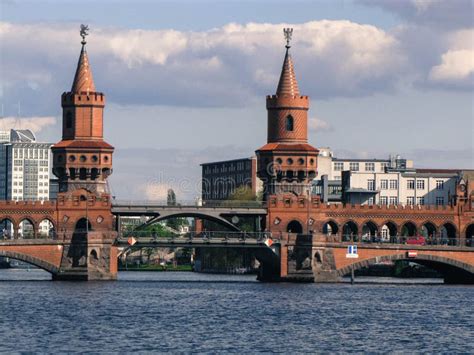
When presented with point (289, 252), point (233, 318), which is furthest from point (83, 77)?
point (233, 318)

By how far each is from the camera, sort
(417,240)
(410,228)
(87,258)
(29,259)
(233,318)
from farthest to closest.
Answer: (410,228), (417,240), (87,258), (29,259), (233,318)

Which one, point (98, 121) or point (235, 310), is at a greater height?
point (98, 121)

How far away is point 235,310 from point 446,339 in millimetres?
26015

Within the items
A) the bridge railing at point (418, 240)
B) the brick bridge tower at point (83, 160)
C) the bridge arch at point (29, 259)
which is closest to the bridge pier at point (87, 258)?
the bridge arch at point (29, 259)

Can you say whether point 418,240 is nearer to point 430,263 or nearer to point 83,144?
point 430,263

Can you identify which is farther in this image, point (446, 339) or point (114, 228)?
point (114, 228)

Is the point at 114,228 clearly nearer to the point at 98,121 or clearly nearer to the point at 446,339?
the point at 98,121

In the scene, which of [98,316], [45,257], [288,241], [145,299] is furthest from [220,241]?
[98,316]

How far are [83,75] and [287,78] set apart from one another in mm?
22896

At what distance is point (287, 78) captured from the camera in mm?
177375

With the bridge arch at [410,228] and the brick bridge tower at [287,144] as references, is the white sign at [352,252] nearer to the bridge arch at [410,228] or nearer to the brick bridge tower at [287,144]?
the brick bridge tower at [287,144]

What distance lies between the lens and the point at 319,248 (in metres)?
166

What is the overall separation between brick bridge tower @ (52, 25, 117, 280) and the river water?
14239 mm

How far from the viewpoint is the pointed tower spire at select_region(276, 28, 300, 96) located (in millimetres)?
176750
